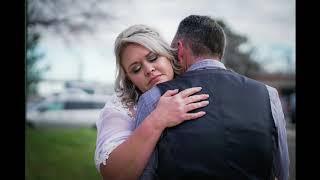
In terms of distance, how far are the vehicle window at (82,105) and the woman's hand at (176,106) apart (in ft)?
1.48

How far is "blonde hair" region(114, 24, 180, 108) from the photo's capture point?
1863 millimetres

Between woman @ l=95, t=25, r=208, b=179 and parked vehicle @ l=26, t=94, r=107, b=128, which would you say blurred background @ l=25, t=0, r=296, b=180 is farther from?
woman @ l=95, t=25, r=208, b=179

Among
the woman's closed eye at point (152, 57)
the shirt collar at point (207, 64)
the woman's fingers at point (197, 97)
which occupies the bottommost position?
the woman's fingers at point (197, 97)

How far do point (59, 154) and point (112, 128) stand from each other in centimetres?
54

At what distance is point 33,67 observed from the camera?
232 cm

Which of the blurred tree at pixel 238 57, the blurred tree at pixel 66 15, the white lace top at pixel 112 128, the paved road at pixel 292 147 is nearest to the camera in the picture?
the white lace top at pixel 112 128

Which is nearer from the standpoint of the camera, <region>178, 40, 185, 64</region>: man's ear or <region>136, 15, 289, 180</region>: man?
<region>136, 15, 289, 180</region>: man

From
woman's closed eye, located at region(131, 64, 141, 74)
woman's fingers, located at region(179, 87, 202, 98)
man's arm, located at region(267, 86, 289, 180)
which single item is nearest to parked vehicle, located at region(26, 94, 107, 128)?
woman's closed eye, located at region(131, 64, 141, 74)

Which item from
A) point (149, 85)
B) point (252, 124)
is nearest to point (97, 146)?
point (149, 85)

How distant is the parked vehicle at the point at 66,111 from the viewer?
215 centimetres

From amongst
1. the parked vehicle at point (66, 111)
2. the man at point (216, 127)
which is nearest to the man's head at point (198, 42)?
the man at point (216, 127)

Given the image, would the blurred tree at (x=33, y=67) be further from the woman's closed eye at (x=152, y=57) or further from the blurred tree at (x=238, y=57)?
the blurred tree at (x=238, y=57)

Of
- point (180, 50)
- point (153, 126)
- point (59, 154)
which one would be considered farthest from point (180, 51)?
point (59, 154)
